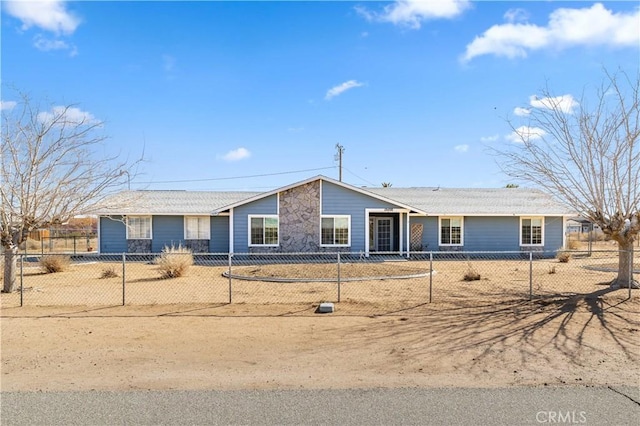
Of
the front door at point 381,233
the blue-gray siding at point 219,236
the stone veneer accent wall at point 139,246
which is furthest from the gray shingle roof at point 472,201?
the stone veneer accent wall at point 139,246

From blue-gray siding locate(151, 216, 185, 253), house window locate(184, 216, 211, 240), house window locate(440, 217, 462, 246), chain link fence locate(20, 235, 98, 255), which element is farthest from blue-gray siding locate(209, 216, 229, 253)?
house window locate(440, 217, 462, 246)

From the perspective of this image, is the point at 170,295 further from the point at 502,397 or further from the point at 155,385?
the point at 502,397

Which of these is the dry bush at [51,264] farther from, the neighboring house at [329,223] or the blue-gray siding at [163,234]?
the blue-gray siding at [163,234]

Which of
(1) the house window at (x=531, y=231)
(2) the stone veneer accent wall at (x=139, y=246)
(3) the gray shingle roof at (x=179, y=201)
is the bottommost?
(2) the stone veneer accent wall at (x=139, y=246)

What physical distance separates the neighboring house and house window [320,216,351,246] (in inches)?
2.0

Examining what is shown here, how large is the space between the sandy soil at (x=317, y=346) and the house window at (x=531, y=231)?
17.3 metres

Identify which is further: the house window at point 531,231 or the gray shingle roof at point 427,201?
the house window at point 531,231

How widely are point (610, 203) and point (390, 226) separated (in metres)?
15.6

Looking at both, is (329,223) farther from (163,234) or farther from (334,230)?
(163,234)

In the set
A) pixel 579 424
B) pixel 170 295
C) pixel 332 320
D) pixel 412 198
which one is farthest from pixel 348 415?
pixel 412 198

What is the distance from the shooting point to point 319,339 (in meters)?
7.99

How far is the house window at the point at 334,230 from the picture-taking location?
81.3 ft

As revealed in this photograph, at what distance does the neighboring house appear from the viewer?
24.7 metres

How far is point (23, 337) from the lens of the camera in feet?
26.9
